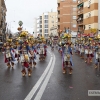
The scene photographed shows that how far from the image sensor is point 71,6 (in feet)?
261

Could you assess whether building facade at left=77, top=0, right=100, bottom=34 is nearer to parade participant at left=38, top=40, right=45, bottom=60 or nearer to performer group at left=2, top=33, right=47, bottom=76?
parade participant at left=38, top=40, right=45, bottom=60

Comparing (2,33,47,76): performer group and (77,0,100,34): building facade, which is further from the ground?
(77,0,100,34): building facade

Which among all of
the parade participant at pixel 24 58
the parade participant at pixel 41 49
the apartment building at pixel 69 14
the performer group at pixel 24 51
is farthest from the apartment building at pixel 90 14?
the parade participant at pixel 24 58

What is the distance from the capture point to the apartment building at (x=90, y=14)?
51.6 m

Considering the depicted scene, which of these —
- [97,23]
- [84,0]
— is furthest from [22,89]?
[84,0]

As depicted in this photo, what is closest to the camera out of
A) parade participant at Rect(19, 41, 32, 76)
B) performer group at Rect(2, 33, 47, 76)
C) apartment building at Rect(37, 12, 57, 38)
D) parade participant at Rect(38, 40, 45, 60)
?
parade participant at Rect(19, 41, 32, 76)

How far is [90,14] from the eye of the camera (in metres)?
54.4

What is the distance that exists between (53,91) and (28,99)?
1.47 metres

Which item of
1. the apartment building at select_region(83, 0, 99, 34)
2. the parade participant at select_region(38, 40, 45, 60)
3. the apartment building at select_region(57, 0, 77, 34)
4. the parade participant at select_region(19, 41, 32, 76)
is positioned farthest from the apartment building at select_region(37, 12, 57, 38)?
the parade participant at select_region(19, 41, 32, 76)

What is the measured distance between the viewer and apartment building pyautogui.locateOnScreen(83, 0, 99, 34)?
51.6 meters

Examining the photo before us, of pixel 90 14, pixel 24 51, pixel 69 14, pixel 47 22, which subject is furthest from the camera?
pixel 47 22

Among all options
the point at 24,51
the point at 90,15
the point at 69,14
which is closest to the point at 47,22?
the point at 69,14

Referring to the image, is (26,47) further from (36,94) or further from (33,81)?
(36,94)

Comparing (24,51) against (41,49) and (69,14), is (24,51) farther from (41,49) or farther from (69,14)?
(69,14)
